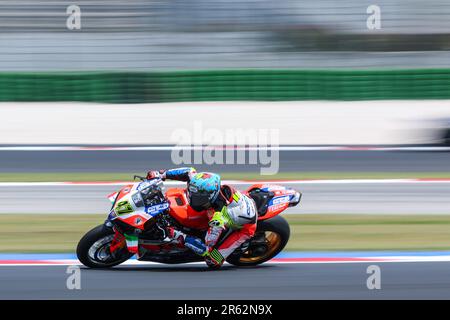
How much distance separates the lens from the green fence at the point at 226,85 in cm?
1883

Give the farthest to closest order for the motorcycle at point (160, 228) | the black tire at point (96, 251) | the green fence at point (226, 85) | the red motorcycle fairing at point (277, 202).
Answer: the green fence at point (226, 85) < the red motorcycle fairing at point (277, 202) < the black tire at point (96, 251) < the motorcycle at point (160, 228)

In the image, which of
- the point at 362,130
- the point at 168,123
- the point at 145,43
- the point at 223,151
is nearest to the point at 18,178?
the point at 223,151

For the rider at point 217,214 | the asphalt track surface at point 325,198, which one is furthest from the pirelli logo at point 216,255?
the asphalt track surface at point 325,198

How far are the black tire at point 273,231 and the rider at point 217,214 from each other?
0.22 metres

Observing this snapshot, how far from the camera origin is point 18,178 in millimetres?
12406

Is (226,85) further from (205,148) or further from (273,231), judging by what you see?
(273,231)

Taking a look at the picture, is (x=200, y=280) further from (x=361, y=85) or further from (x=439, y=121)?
(x=361, y=85)

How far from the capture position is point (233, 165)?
43.8 ft

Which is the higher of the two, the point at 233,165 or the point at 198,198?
the point at 198,198

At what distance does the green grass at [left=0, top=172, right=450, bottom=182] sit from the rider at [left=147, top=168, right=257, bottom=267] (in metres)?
4.89

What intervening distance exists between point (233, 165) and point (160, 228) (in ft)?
20.0

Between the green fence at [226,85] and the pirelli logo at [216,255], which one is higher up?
the green fence at [226,85]

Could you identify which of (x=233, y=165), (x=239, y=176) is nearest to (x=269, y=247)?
(x=239, y=176)

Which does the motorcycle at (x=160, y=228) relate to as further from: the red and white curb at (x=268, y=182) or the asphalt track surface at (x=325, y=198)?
the red and white curb at (x=268, y=182)
